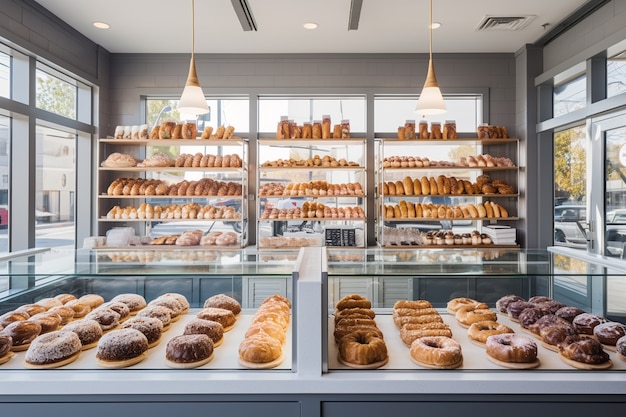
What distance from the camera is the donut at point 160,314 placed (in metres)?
1.96

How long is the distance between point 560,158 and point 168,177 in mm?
4444

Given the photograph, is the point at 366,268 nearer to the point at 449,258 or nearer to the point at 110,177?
the point at 449,258

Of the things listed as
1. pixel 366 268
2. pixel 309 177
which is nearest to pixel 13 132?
pixel 309 177

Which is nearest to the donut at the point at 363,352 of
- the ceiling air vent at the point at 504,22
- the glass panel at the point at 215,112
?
the ceiling air vent at the point at 504,22

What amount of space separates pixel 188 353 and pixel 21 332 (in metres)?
0.73

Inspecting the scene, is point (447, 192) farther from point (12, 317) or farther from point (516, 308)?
point (12, 317)

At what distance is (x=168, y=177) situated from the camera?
534 centimetres

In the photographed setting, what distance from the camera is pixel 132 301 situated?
2182mm

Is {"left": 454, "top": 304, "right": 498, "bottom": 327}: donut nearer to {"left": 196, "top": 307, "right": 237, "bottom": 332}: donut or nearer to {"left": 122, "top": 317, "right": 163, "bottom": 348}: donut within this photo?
{"left": 196, "top": 307, "right": 237, "bottom": 332}: donut

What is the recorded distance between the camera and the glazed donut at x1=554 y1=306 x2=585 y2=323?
6.50 ft

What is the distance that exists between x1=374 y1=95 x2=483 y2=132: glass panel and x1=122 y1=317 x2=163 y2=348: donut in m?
3.94

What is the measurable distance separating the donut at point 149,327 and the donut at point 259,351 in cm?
41

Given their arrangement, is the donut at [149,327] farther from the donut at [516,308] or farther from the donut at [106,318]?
the donut at [516,308]

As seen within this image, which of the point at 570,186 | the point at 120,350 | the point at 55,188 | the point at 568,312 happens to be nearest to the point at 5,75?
the point at 55,188
